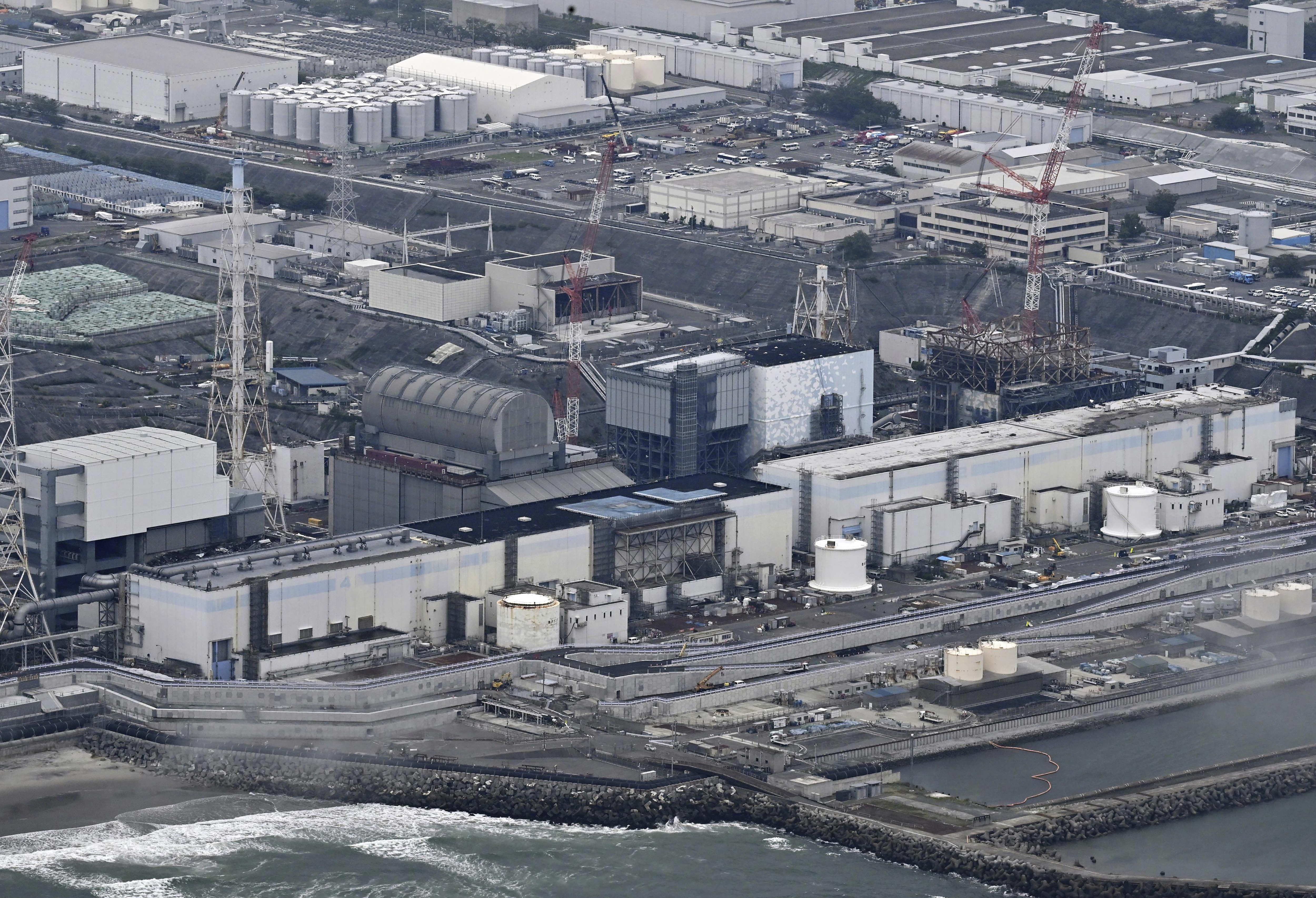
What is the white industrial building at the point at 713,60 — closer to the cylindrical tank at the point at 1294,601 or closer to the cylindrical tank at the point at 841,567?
the cylindrical tank at the point at 841,567

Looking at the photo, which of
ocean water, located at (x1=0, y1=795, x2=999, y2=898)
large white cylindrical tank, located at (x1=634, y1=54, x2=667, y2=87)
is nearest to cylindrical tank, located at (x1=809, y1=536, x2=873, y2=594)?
ocean water, located at (x1=0, y1=795, x2=999, y2=898)

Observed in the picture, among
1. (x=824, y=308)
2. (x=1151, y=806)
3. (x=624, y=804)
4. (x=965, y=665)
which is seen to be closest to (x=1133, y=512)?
(x=965, y=665)

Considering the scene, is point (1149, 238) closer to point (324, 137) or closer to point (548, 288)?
point (548, 288)

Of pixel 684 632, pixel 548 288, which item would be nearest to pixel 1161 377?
pixel 548 288

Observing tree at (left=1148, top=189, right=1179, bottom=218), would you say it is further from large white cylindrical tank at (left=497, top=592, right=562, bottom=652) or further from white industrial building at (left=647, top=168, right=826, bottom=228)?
large white cylindrical tank at (left=497, top=592, right=562, bottom=652)

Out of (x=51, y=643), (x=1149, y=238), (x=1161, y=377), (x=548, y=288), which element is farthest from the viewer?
(x=1149, y=238)

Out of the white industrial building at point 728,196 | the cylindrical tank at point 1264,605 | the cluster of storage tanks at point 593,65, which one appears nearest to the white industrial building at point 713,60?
the cluster of storage tanks at point 593,65
